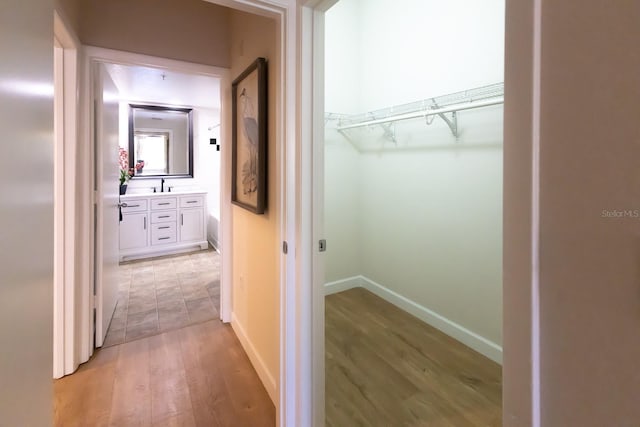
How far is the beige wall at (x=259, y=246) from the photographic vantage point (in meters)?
1.70

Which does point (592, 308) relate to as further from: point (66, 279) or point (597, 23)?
point (66, 279)

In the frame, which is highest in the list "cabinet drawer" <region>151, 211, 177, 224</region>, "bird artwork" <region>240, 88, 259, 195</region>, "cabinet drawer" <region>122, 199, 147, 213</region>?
"bird artwork" <region>240, 88, 259, 195</region>

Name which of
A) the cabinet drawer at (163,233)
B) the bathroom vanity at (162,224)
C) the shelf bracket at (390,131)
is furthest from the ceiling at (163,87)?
the cabinet drawer at (163,233)

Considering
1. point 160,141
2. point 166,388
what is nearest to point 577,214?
point 166,388

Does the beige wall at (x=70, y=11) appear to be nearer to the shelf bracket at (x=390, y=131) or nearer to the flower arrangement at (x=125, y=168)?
the shelf bracket at (x=390, y=131)

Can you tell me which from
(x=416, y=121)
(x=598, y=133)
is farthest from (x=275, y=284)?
(x=416, y=121)

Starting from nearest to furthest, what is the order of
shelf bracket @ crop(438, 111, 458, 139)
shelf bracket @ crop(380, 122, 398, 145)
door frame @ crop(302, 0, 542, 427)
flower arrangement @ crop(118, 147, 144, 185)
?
door frame @ crop(302, 0, 542, 427) < shelf bracket @ crop(438, 111, 458, 139) < shelf bracket @ crop(380, 122, 398, 145) < flower arrangement @ crop(118, 147, 144, 185)

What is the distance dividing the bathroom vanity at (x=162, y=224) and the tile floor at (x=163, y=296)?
207 millimetres

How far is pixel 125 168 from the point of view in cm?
462

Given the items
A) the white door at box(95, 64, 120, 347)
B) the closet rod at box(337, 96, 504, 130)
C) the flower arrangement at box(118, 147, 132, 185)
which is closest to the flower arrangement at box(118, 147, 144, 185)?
the flower arrangement at box(118, 147, 132, 185)

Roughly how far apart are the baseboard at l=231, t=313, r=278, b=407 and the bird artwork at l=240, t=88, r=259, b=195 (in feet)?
3.44

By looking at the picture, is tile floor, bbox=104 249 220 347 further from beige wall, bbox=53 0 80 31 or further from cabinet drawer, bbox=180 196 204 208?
beige wall, bbox=53 0 80 31

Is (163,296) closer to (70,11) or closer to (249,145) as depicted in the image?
(249,145)

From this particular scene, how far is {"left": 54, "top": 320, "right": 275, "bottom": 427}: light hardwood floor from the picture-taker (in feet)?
5.62
